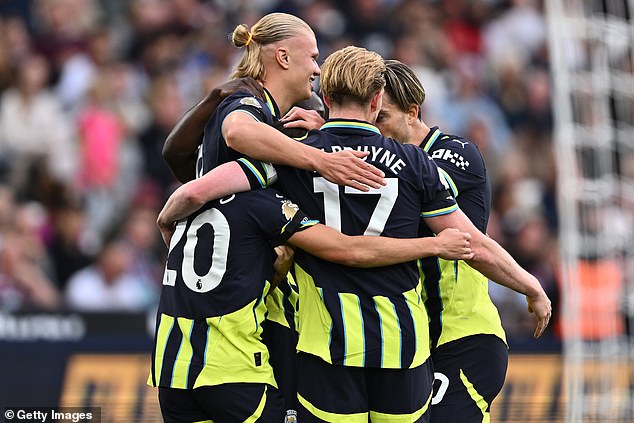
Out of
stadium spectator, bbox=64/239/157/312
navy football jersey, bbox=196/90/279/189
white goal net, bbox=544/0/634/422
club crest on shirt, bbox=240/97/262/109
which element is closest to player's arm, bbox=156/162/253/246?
navy football jersey, bbox=196/90/279/189

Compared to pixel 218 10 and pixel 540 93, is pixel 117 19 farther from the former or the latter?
pixel 540 93

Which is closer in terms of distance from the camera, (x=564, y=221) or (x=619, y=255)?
(x=564, y=221)

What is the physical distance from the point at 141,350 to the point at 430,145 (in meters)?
3.92

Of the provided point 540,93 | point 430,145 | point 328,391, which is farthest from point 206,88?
point 328,391

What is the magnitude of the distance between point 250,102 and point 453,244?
0.98 m

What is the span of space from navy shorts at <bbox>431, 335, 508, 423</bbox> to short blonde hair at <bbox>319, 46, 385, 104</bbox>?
1289 mm

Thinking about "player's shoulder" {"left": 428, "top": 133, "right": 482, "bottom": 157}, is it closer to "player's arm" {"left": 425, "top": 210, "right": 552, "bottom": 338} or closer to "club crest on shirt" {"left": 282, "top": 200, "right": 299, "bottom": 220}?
"player's arm" {"left": 425, "top": 210, "right": 552, "bottom": 338}

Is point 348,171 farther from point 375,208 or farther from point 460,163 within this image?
point 460,163

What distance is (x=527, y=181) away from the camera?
12289 millimetres

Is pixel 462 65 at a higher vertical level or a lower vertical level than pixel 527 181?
higher

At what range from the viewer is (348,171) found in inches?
159

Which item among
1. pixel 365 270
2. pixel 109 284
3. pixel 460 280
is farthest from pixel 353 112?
pixel 109 284

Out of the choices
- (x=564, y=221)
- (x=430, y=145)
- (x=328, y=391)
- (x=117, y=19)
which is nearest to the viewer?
(x=328, y=391)

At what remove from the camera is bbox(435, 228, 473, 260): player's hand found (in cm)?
420
